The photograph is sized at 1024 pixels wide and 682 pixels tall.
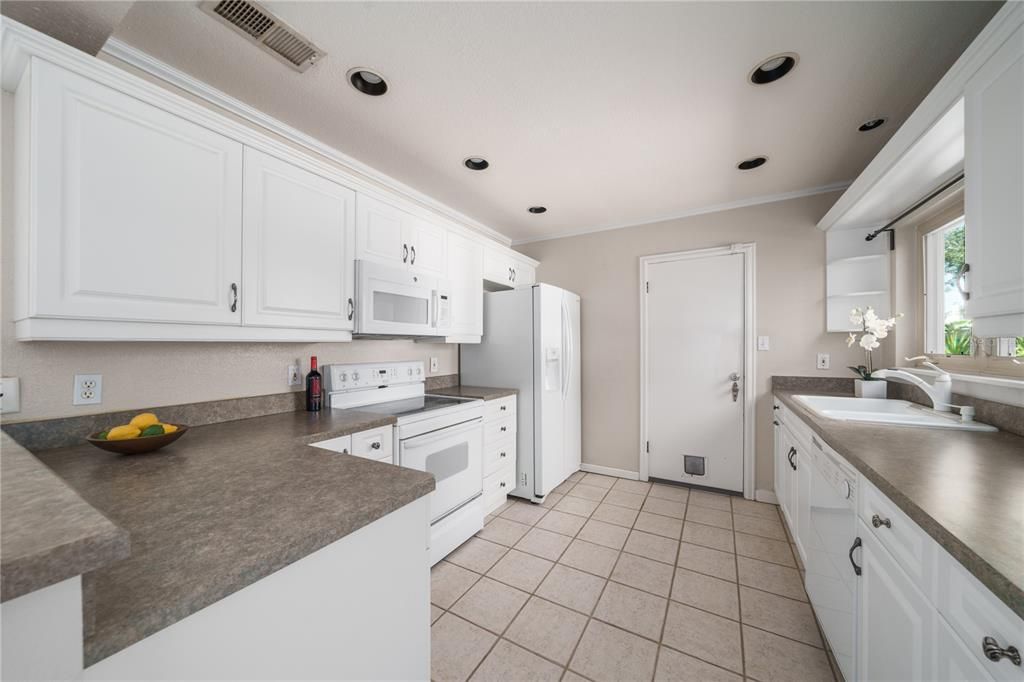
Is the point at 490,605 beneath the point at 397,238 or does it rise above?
beneath

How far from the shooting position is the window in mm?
2025

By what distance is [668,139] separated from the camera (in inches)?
85.4

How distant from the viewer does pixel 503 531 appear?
259 centimetres

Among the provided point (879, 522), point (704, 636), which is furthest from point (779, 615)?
point (879, 522)

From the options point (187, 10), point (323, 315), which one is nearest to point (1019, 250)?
point (323, 315)

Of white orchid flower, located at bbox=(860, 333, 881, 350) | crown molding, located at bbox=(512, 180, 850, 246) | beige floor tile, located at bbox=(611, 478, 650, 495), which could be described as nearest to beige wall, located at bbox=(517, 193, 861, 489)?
crown molding, located at bbox=(512, 180, 850, 246)

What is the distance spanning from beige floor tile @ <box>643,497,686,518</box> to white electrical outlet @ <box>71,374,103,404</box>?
10.3 ft

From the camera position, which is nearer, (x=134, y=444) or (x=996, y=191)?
(x=996, y=191)

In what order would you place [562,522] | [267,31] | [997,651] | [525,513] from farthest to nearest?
[525,513] < [562,522] < [267,31] < [997,651]

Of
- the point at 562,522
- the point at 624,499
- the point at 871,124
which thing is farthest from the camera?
the point at 624,499

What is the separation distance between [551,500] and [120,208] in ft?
9.82

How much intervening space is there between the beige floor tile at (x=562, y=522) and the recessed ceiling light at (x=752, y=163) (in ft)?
8.58

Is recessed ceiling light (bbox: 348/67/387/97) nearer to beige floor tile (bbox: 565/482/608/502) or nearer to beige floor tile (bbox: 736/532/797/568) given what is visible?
beige floor tile (bbox: 565/482/608/502)

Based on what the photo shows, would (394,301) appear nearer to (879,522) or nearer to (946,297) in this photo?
(879,522)
